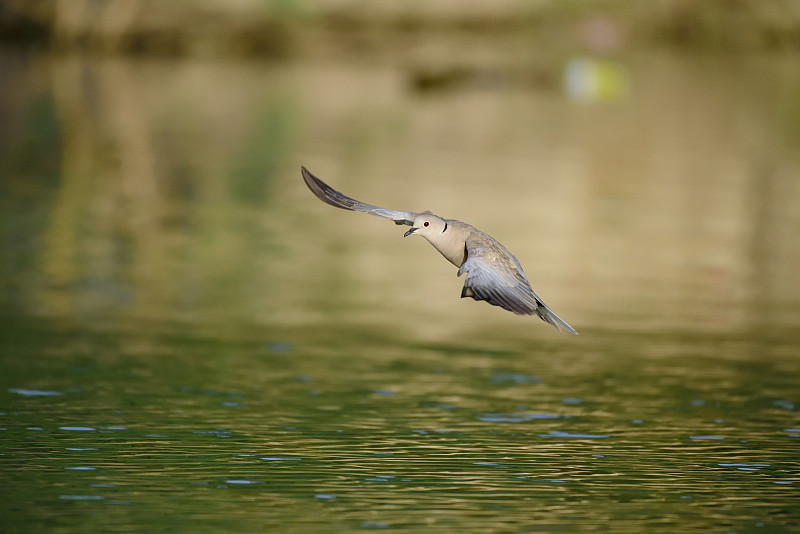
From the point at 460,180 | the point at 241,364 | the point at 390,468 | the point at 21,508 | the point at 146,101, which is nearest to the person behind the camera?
the point at 21,508

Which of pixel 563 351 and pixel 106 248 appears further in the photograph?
pixel 106 248

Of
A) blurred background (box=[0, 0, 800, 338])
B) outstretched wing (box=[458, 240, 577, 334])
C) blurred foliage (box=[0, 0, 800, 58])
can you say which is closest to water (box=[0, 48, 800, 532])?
blurred background (box=[0, 0, 800, 338])

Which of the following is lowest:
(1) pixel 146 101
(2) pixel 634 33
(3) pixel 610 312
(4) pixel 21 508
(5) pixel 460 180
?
(4) pixel 21 508

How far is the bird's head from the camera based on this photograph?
995 centimetres

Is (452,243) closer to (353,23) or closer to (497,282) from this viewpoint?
(497,282)

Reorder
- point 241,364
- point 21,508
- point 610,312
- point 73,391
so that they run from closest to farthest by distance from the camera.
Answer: point 21,508 → point 73,391 → point 241,364 → point 610,312

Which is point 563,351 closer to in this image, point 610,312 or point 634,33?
point 610,312

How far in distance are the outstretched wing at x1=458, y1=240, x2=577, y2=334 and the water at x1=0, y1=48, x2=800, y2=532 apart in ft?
4.00

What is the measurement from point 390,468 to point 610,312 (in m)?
8.14

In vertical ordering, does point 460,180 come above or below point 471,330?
above

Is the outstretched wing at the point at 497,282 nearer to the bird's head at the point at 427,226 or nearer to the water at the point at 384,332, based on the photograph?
the bird's head at the point at 427,226

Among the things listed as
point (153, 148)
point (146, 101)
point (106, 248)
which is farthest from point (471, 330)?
point (146, 101)

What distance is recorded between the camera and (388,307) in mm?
17766

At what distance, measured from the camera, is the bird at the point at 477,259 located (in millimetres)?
9086
